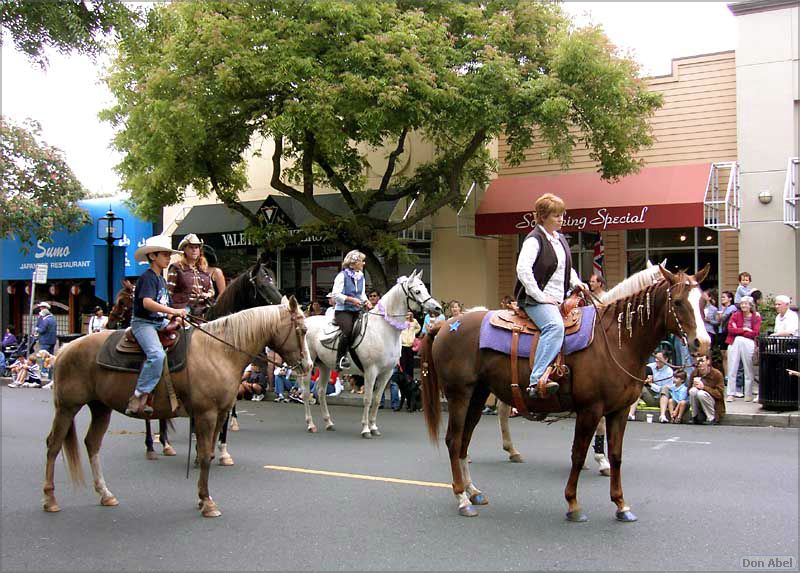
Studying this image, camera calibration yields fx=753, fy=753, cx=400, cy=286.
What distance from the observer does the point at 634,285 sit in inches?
257

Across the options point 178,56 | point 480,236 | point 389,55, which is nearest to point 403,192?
point 480,236

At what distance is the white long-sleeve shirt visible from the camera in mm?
6461

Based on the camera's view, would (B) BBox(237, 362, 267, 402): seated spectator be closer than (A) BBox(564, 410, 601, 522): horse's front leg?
No

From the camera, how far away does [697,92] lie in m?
17.8

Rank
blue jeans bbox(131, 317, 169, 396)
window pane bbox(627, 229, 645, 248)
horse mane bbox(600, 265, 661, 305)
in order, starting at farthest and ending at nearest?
window pane bbox(627, 229, 645, 248), blue jeans bbox(131, 317, 169, 396), horse mane bbox(600, 265, 661, 305)

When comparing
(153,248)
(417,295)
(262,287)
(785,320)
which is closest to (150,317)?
(153,248)

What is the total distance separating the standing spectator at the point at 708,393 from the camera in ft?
40.5

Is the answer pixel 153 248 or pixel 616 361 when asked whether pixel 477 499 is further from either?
pixel 153 248

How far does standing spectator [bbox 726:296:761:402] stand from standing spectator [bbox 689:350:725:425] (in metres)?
2.07

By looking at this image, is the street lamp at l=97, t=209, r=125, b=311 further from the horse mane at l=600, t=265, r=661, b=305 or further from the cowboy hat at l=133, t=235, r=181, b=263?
the horse mane at l=600, t=265, r=661, b=305

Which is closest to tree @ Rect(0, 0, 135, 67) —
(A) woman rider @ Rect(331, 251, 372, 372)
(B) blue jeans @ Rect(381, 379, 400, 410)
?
(A) woman rider @ Rect(331, 251, 372, 372)

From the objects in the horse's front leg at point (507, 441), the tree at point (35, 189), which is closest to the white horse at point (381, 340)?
the horse's front leg at point (507, 441)

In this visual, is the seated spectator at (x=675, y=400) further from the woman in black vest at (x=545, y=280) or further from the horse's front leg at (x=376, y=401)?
the woman in black vest at (x=545, y=280)

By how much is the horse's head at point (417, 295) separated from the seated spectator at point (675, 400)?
4515mm
